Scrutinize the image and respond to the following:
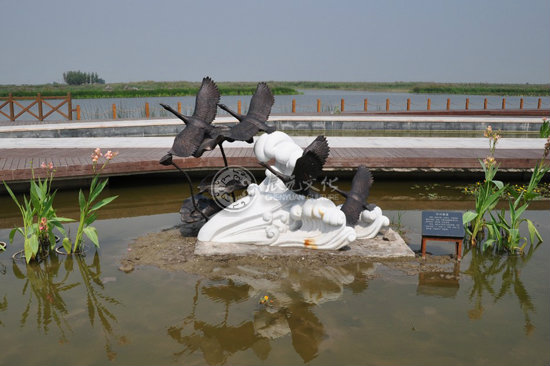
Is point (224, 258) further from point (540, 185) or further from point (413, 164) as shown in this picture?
point (540, 185)

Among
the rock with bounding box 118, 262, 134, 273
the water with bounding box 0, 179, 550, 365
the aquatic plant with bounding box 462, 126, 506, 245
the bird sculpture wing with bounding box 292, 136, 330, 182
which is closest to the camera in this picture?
the water with bounding box 0, 179, 550, 365

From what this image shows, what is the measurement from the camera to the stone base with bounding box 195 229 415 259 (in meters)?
5.25

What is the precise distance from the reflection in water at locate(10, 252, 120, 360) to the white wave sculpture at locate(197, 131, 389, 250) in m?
1.29

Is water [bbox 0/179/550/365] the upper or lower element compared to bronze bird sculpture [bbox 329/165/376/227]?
lower

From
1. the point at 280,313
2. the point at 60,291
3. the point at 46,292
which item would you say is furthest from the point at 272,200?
the point at 46,292

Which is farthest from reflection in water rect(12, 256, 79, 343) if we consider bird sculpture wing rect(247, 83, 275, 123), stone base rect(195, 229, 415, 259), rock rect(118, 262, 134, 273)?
bird sculpture wing rect(247, 83, 275, 123)

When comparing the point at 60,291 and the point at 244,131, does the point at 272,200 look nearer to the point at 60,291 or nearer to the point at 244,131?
the point at 244,131

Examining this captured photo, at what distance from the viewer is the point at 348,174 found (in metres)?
9.32

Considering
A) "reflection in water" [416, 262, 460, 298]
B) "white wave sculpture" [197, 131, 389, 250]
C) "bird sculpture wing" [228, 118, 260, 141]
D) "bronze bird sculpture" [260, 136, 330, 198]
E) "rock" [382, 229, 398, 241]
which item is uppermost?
"bird sculpture wing" [228, 118, 260, 141]

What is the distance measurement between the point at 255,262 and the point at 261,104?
1.80 m

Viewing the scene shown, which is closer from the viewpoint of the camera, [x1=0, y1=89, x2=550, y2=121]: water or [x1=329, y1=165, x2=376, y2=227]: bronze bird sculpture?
[x1=329, y1=165, x2=376, y2=227]: bronze bird sculpture

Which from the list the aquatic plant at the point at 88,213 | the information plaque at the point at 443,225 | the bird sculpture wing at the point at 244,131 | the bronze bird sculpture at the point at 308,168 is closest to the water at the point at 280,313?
the aquatic plant at the point at 88,213

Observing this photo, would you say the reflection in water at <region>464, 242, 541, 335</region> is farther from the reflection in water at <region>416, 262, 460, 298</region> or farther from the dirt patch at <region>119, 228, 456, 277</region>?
the dirt patch at <region>119, 228, 456, 277</region>

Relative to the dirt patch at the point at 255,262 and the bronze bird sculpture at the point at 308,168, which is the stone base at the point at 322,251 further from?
the bronze bird sculpture at the point at 308,168
